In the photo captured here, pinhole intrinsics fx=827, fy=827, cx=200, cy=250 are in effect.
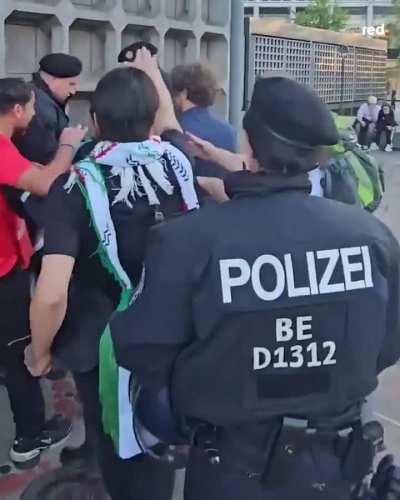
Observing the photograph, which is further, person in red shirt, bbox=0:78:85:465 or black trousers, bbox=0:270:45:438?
black trousers, bbox=0:270:45:438

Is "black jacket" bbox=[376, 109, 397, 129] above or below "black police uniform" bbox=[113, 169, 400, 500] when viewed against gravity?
below

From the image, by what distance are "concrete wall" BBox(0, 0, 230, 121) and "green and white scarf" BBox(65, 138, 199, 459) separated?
191cm

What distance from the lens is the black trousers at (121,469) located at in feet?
7.90

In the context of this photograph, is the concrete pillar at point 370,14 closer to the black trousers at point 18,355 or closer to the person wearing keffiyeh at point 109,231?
the black trousers at point 18,355

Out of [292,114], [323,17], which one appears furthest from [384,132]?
[323,17]

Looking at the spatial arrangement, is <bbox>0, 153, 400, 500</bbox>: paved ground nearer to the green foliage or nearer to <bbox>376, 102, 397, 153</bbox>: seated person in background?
<bbox>376, 102, 397, 153</bbox>: seated person in background

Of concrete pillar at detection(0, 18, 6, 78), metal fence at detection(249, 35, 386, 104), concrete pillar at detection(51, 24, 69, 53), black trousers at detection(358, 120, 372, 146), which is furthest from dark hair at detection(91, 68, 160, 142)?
black trousers at detection(358, 120, 372, 146)

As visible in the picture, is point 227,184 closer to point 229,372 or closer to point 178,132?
point 229,372

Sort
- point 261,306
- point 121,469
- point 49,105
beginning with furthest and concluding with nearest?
point 49,105 < point 121,469 < point 261,306

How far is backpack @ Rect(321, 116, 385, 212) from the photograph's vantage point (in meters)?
3.06

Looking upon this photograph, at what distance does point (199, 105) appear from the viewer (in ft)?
11.6

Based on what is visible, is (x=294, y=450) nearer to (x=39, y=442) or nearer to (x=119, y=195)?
(x=119, y=195)

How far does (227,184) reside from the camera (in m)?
1.80

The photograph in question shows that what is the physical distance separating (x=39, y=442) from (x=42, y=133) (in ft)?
4.35
